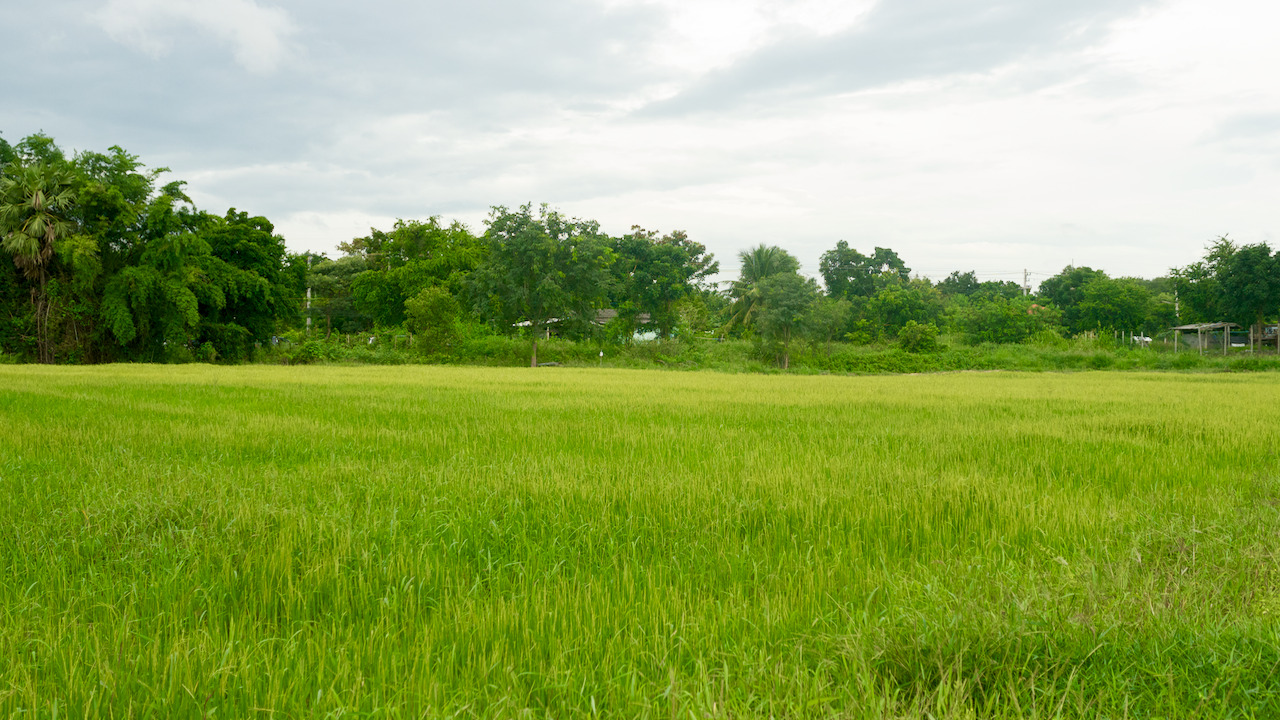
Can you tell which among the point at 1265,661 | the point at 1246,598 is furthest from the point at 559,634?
Answer: the point at 1246,598

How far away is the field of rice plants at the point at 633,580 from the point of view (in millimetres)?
1800

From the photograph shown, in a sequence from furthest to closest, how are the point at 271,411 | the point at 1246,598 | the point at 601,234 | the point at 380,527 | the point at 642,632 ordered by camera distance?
the point at 601,234 → the point at 271,411 → the point at 380,527 → the point at 1246,598 → the point at 642,632

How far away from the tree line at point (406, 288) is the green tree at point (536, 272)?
0.25 ft

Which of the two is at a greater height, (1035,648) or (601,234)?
(601,234)

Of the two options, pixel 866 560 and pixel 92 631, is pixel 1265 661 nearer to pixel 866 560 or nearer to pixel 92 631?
pixel 866 560

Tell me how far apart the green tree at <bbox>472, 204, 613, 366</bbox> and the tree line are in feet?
0.25

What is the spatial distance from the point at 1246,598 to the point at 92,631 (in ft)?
12.7

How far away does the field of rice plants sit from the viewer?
1800 millimetres

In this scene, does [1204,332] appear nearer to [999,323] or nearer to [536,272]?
[999,323]

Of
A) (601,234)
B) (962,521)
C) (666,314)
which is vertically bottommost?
(962,521)

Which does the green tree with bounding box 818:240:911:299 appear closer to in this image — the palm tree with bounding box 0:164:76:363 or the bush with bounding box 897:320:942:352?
the bush with bounding box 897:320:942:352

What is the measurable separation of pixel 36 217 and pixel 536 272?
64.4 ft

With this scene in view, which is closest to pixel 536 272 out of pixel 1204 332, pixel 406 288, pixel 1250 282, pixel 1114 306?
pixel 406 288

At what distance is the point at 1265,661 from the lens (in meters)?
1.89
